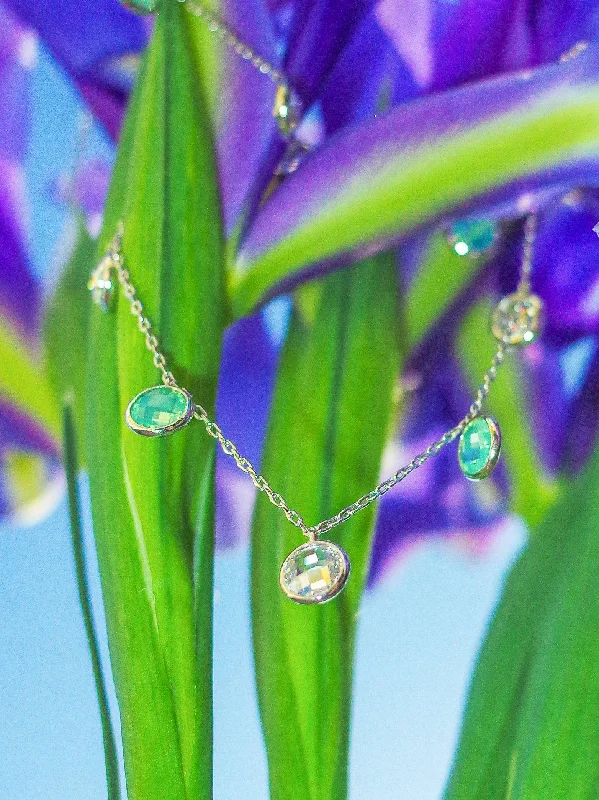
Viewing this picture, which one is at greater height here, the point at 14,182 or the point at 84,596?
the point at 14,182

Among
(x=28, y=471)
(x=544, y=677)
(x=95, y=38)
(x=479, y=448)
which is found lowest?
(x=544, y=677)

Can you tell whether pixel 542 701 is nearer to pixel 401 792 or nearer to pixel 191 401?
pixel 401 792

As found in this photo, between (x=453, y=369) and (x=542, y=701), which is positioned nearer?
(x=542, y=701)

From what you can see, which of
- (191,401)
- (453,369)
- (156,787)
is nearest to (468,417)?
(453,369)

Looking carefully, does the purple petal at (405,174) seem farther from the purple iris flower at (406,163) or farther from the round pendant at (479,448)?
the round pendant at (479,448)

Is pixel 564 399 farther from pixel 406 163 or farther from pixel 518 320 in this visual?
pixel 406 163

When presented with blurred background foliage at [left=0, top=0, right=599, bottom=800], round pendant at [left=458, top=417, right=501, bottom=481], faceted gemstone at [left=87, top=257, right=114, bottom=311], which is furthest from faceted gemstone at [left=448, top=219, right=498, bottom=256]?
faceted gemstone at [left=87, top=257, right=114, bottom=311]

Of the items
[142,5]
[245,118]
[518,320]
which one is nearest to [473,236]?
[518,320]
